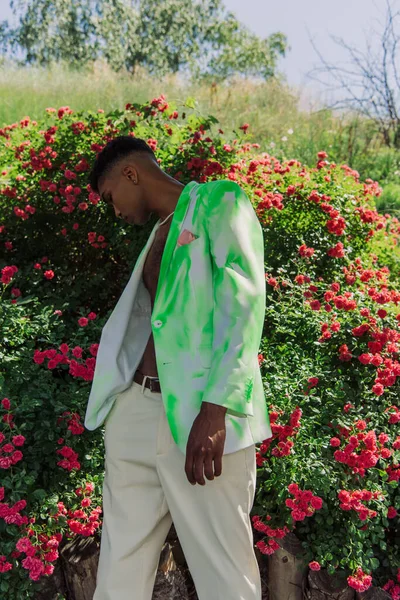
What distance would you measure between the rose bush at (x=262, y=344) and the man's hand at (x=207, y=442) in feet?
3.27

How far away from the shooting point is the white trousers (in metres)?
2.09

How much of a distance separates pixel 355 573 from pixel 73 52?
1057 inches

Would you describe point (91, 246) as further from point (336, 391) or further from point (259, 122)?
point (259, 122)

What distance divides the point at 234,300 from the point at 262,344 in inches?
68.4

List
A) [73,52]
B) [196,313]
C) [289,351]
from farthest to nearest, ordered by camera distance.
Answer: [73,52]
[289,351]
[196,313]

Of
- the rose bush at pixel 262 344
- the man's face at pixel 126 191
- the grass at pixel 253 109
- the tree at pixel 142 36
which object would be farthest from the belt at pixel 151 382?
the tree at pixel 142 36

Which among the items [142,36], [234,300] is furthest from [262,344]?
[142,36]

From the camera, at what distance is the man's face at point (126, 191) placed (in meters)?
2.35

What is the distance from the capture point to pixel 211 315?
2.12 m

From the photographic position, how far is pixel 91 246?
4828 mm

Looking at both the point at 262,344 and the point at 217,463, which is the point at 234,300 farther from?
the point at 262,344

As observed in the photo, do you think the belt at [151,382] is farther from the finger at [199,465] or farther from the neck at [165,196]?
the neck at [165,196]

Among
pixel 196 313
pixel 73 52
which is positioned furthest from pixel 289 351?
pixel 73 52

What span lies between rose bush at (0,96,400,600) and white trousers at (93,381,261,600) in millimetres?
614
